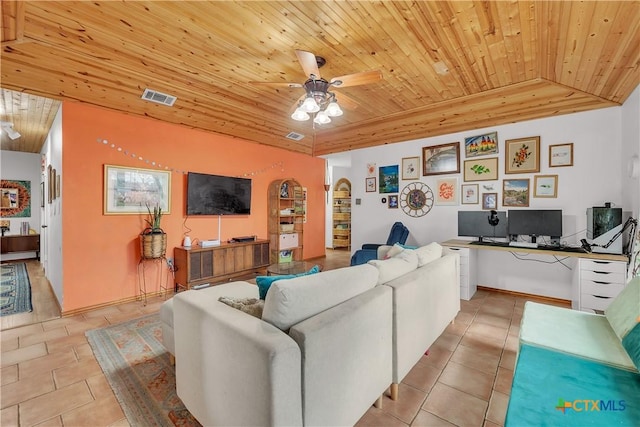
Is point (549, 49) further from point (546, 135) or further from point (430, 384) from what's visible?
point (430, 384)

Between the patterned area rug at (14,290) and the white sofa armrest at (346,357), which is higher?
the white sofa armrest at (346,357)

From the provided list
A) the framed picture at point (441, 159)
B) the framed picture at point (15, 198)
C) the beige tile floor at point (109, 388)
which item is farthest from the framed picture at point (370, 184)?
the framed picture at point (15, 198)

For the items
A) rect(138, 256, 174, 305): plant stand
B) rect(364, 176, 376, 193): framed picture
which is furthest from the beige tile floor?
rect(364, 176, 376, 193): framed picture

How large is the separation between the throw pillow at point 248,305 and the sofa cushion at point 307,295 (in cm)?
15

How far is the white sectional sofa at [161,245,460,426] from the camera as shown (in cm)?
111

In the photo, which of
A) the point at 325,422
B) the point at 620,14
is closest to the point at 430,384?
the point at 325,422

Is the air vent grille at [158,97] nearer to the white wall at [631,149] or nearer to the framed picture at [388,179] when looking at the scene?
the framed picture at [388,179]

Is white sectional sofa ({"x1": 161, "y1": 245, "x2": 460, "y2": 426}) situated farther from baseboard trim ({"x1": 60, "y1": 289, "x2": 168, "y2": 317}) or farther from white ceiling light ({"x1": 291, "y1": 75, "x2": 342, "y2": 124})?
baseboard trim ({"x1": 60, "y1": 289, "x2": 168, "y2": 317})

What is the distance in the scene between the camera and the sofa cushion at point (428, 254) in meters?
2.43

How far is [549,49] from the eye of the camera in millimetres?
2473

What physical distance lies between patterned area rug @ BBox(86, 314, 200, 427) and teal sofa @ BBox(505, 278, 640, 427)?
1790mm

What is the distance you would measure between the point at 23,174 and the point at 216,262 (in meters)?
5.81

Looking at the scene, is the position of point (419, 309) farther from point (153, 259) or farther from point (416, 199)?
point (153, 259)

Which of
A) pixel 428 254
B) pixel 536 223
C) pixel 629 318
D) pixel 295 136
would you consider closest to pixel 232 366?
pixel 428 254
